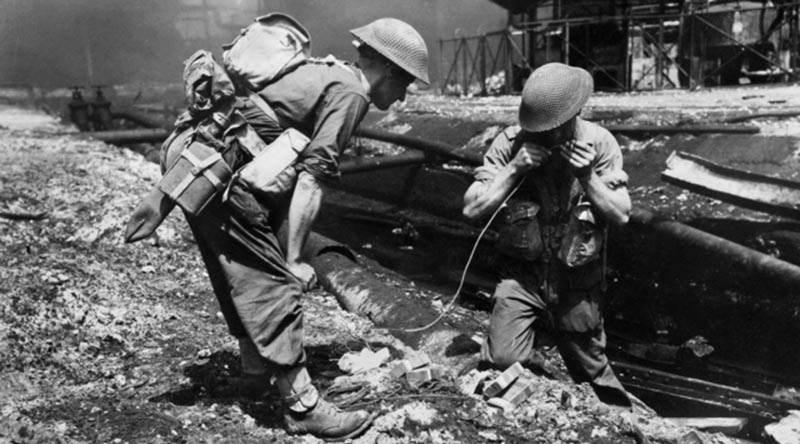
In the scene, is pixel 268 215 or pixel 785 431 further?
pixel 785 431

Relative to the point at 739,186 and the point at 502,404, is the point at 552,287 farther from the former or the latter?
the point at 739,186

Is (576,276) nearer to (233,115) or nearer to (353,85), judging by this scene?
(353,85)

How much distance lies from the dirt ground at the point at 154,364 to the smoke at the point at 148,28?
20233 mm

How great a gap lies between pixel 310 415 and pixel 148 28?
26.5 meters

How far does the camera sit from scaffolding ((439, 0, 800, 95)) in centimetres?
1633

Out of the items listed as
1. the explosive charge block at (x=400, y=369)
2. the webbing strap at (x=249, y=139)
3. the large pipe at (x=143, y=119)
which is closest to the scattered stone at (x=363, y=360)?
the explosive charge block at (x=400, y=369)

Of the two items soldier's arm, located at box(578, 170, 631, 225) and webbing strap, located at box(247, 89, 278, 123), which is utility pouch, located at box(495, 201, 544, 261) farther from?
webbing strap, located at box(247, 89, 278, 123)

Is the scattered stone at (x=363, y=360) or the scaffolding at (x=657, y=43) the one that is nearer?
the scattered stone at (x=363, y=360)

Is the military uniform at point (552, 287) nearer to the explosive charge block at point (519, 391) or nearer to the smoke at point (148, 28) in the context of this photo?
the explosive charge block at point (519, 391)

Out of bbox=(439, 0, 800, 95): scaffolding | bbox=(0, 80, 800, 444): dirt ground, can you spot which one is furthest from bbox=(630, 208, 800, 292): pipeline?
bbox=(439, 0, 800, 95): scaffolding

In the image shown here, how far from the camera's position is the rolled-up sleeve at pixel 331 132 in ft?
9.14

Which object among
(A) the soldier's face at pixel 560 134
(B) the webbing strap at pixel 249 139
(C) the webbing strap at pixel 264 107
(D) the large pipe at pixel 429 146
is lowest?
(D) the large pipe at pixel 429 146

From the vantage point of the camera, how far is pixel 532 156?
3357 millimetres

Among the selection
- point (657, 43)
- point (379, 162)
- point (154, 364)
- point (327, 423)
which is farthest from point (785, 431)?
point (657, 43)
